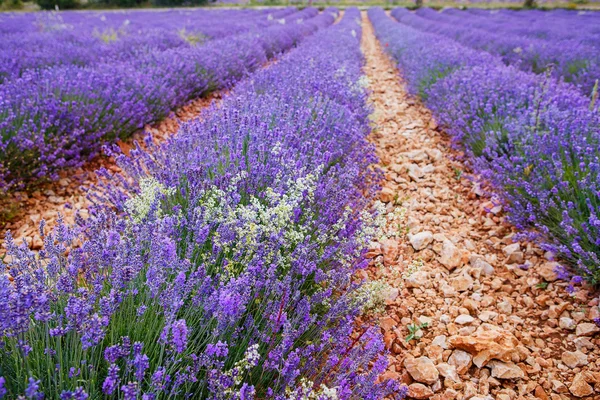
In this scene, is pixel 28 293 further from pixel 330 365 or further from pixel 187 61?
pixel 187 61

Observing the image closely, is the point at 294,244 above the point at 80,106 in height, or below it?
below

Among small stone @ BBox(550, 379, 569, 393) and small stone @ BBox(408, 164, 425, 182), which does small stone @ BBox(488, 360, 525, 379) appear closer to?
small stone @ BBox(550, 379, 569, 393)

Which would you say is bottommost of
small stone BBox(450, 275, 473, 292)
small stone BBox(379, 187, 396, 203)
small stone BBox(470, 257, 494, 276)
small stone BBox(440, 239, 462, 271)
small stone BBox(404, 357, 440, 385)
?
small stone BBox(404, 357, 440, 385)

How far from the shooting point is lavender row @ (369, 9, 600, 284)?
2379 mm

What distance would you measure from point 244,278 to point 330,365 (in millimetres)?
435

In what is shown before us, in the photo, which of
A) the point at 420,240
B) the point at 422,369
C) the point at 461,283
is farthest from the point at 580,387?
the point at 420,240

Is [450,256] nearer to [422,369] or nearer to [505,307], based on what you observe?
[505,307]

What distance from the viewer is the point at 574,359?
6.33 feet

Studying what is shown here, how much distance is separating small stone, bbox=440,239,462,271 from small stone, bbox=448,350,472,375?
2.39 feet

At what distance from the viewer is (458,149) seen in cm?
428

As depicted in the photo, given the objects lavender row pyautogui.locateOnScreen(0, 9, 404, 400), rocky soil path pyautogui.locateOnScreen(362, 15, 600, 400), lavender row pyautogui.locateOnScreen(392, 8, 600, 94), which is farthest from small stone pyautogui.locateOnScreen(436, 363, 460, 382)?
lavender row pyautogui.locateOnScreen(392, 8, 600, 94)

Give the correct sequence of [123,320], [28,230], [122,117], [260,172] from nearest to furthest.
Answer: [123,320] → [260,172] → [28,230] → [122,117]

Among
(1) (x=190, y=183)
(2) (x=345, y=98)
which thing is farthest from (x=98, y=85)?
(1) (x=190, y=183)

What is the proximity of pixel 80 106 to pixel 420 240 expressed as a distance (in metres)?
3.12
